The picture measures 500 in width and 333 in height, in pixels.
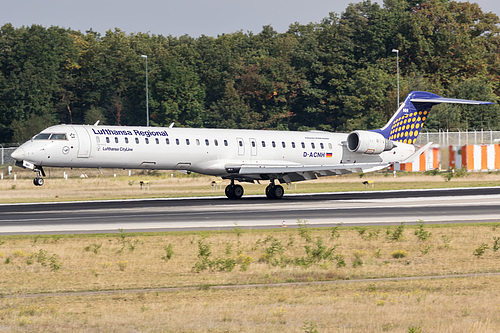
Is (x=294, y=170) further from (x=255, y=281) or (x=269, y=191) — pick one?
(x=255, y=281)

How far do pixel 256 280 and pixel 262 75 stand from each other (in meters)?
85.2

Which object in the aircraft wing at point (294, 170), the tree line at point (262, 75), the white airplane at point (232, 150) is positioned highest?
the tree line at point (262, 75)

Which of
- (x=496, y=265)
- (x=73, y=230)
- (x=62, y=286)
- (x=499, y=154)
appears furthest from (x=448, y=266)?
(x=499, y=154)

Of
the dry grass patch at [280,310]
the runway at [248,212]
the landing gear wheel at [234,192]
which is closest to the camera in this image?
the dry grass patch at [280,310]

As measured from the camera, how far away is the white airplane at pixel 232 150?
35938 mm

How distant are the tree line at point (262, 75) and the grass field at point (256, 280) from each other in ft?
217

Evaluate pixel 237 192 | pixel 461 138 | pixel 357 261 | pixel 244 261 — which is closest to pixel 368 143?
pixel 237 192

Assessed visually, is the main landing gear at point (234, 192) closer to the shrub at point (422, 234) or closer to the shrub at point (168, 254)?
the shrub at point (422, 234)

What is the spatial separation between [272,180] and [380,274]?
23.8m

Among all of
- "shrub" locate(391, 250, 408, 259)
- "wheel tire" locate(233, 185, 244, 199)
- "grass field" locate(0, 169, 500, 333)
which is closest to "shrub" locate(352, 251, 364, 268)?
"grass field" locate(0, 169, 500, 333)

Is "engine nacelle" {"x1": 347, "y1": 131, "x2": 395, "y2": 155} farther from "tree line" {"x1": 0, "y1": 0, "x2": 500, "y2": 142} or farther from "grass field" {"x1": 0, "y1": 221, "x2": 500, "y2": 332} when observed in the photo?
"tree line" {"x1": 0, "y1": 0, "x2": 500, "y2": 142}

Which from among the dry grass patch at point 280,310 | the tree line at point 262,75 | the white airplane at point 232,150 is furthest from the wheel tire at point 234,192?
the tree line at point 262,75

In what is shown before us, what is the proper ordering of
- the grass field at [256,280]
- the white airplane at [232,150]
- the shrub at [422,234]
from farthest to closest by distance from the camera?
the white airplane at [232,150] → the shrub at [422,234] → the grass field at [256,280]

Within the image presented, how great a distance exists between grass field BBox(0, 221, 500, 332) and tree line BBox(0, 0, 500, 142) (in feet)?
217
